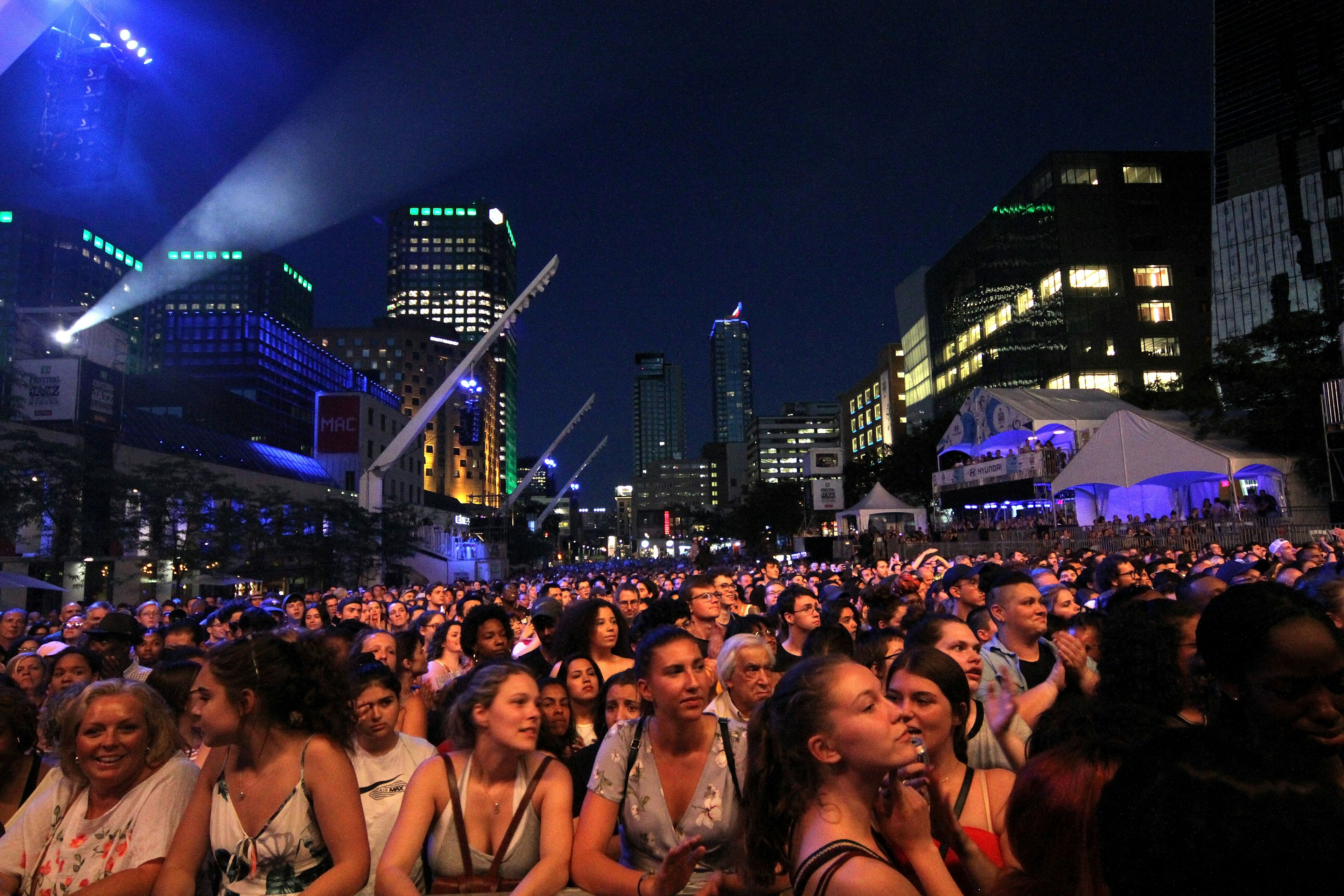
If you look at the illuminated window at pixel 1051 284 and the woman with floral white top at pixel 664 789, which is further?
the illuminated window at pixel 1051 284

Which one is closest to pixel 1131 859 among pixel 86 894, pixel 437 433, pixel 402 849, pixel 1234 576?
pixel 402 849

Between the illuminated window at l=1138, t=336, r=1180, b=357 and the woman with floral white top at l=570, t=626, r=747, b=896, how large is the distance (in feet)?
252

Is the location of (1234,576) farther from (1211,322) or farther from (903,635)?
(1211,322)

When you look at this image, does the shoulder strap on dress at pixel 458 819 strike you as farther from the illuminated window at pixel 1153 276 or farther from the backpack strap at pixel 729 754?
the illuminated window at pixel 1153 276

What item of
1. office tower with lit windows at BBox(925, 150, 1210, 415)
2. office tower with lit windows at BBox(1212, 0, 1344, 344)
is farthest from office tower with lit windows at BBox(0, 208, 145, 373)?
office tower with lit windows at BBox(1212, 0, 1344, 344)

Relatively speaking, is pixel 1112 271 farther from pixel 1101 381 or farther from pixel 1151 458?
pixel 1151 458

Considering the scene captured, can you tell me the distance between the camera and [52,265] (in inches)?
4619

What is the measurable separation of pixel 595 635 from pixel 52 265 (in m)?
144

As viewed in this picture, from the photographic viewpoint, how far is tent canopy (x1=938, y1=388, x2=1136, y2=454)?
3800 cm

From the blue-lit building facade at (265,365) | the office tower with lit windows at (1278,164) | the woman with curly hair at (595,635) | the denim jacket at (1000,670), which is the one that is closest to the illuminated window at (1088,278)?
the office tower with lit windows at (1278,164)

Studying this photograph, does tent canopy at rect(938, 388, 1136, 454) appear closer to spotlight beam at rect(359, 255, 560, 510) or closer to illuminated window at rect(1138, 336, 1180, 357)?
spotlight beam at rect(359, 255, 560, 510)

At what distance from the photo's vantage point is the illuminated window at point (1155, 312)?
6938 cm

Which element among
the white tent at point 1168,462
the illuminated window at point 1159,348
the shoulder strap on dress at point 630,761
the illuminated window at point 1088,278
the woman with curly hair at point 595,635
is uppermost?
the illuminated window at point 1088,278

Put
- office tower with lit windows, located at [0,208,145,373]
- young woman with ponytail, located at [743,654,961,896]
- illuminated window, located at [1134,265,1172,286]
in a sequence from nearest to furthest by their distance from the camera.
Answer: young woman with ponytail, located at [743,654,961,896]
illuminated window, located at [1134,265,1172,286]
office tower with lit windows, located at [0,208,145,373]
